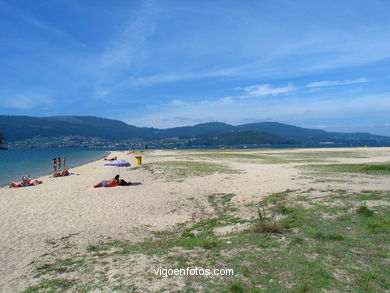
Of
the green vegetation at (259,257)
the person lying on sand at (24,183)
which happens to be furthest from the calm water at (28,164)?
the green vegetation at (259,257)

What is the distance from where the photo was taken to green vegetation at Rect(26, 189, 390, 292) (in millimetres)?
4844

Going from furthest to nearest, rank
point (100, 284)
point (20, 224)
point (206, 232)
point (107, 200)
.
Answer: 1. point (107, 200)
2. point (20, 224)
3. point (206, 232)
4. point (100, 284)

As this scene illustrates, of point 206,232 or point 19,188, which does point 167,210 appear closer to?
point 206,232

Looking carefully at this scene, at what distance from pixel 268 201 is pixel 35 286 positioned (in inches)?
350

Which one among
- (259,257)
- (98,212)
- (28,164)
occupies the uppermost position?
(259,257)

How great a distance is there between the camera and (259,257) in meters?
5.89

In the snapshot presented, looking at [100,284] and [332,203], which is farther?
[332,203]

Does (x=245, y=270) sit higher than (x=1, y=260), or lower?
higher

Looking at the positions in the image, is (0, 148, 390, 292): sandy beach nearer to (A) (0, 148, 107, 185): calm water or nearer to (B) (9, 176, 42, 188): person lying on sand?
(B) (9, 176, 42, 188): person lying on sand

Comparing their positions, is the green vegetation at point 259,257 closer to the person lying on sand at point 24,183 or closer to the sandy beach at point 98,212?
the sandy beach at point 98,212

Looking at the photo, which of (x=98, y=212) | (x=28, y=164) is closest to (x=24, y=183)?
(x=98, y=212)

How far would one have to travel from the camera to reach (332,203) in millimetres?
10305

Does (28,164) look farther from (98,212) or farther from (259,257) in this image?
(259,257)

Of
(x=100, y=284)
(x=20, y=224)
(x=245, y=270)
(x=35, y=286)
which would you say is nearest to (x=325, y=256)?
(x=245, y=270)
